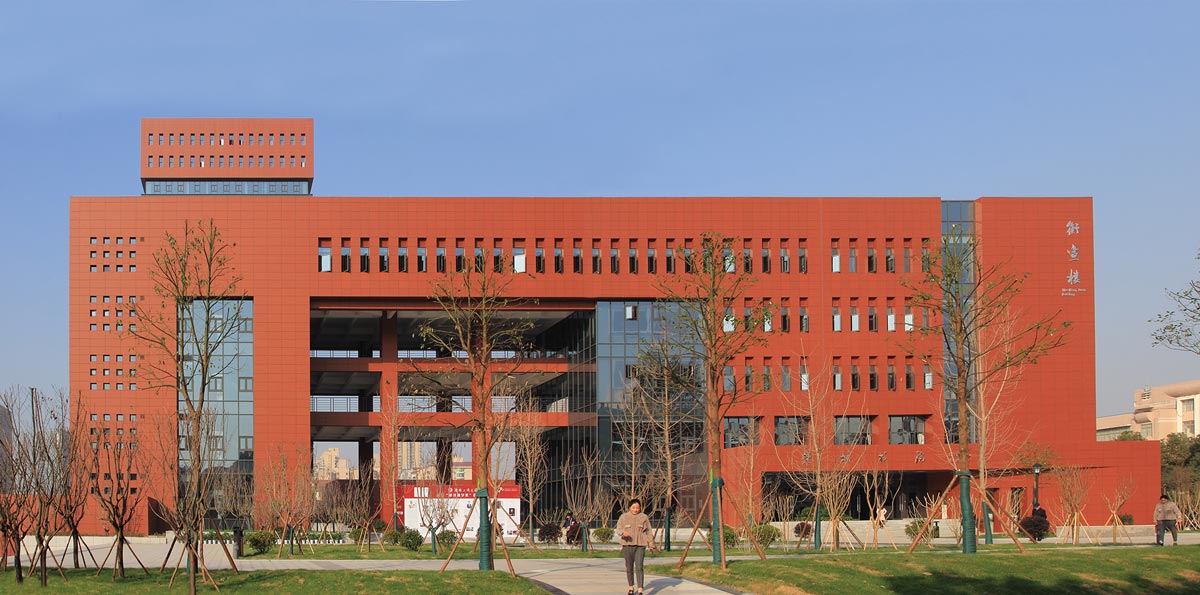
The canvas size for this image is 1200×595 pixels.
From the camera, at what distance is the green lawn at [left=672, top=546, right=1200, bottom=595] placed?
2345 centimetres

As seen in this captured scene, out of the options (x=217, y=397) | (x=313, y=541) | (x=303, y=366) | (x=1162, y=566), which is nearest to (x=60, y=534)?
(x=217, y=397)

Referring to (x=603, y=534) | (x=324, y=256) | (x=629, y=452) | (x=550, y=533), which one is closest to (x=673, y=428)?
(x=629, y=452)

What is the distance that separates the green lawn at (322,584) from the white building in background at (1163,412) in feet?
445

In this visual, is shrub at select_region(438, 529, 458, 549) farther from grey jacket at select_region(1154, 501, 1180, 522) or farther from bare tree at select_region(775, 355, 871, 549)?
bare tree at select_region(775, 355, 871, 549)

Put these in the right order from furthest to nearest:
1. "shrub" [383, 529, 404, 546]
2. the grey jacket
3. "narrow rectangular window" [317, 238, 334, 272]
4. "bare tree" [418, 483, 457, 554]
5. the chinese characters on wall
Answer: "narrow rectangular window" [317, 238, 334, 272] < the chinese characters on wall < "shrub" [383, 529, 404, 546] < "bare tree" [418, 483, 457, 554] < the grey jacket

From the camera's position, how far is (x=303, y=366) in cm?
7050

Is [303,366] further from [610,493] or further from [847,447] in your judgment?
[847,447]

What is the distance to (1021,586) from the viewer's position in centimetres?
2369

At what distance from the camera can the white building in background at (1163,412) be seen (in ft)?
482

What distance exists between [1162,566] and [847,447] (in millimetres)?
38476

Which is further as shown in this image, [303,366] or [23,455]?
[303,366]

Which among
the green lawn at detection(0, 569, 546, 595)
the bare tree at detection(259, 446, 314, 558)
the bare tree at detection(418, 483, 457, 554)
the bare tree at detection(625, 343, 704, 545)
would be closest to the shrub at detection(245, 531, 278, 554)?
the bare tree at detection(259, 446, 314, 558)

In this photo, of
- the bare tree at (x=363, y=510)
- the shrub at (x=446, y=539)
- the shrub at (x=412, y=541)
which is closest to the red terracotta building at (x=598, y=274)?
the bare tree at (x=363, y=510)

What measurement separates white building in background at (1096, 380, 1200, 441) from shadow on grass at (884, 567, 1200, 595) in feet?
427
